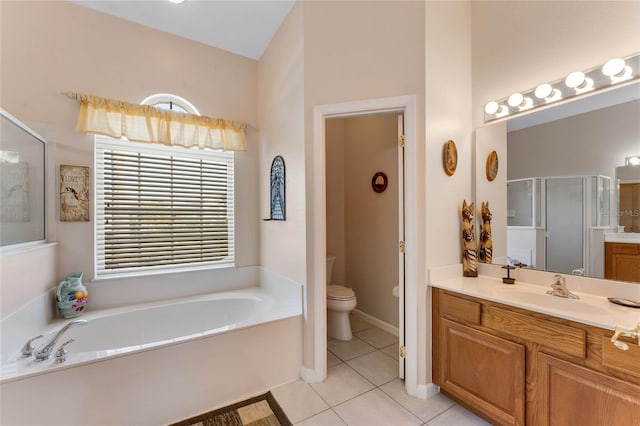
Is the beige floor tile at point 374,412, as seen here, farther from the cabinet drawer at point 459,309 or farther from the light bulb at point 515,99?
the light bulb at point 515,99

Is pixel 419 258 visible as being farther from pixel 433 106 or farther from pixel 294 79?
pixel 294 79

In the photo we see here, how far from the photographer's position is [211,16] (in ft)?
Answer: 7.61

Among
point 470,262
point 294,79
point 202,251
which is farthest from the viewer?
point 202,251

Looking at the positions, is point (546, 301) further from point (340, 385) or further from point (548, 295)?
point (340, 385)

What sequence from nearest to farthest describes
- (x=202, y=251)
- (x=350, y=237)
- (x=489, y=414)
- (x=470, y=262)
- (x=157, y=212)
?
(x=489, y=414), (x=470, y=262), (x=157, y=212), (x=202, y=251), (x=350, y=237)

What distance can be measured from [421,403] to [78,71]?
376 centimetres

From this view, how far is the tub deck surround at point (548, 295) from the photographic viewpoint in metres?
1.22

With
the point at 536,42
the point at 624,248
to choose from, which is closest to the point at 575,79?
the point at 536,42

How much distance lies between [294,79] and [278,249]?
1.55 m

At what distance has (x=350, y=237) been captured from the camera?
347 cm

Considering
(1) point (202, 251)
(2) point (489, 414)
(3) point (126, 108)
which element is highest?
(3) point (126, 108)

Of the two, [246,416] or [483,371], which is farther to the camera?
[246,416]

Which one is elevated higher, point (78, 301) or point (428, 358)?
point (78, 301)

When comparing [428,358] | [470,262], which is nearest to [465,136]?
[470,262]
